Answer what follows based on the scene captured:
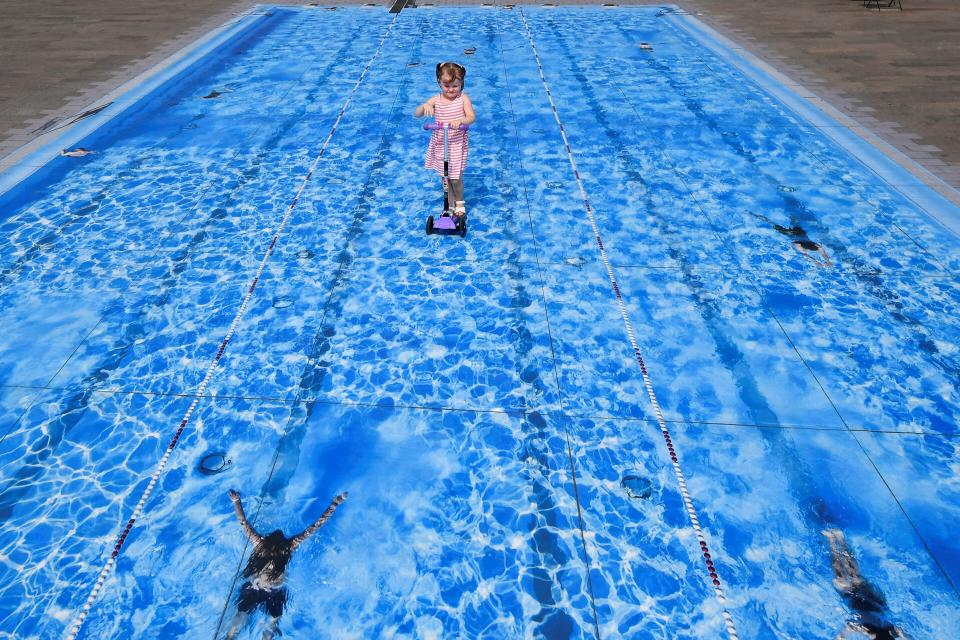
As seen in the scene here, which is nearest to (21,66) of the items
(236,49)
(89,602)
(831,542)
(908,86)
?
(236,49)

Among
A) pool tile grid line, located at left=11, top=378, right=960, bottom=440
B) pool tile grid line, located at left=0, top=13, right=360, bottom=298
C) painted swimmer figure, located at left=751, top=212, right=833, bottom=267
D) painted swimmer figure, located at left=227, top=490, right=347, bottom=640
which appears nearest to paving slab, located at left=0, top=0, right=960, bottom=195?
pool tile grid line, located at left=0, top=13, right=360, bottom=298

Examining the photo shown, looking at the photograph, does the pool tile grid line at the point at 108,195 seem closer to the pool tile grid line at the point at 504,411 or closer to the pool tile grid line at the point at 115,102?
the pool tile grid line at the point at 115,102

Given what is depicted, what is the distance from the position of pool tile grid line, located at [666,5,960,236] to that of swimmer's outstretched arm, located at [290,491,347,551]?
7.44 m

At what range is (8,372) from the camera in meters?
4.93

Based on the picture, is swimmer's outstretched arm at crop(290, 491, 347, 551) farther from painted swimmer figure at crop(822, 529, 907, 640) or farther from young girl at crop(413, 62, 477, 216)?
young girl at crop(413, 62, 477, 216)

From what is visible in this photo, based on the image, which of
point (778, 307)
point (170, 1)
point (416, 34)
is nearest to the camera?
point (778, 307)

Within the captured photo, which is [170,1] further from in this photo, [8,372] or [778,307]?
[778,307]

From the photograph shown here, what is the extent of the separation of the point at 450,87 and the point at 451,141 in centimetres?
61

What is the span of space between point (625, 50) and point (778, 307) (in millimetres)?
9583

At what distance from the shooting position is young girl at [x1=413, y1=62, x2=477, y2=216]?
554 centimetres

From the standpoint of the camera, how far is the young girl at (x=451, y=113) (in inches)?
218

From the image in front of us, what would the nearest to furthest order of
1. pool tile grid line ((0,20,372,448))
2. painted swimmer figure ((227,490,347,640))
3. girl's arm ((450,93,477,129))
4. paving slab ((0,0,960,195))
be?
1. painted swimmer figure ((227,490,347,640))
2. pool tile grid line ((0,20,372,448))
3. girl's arm ((450,93,477,129))
4. paving slab ((0,0,960,195))

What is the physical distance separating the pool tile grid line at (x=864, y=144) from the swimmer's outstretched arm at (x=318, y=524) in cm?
744

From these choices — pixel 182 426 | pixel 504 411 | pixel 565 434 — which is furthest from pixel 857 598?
pixel 182 426
